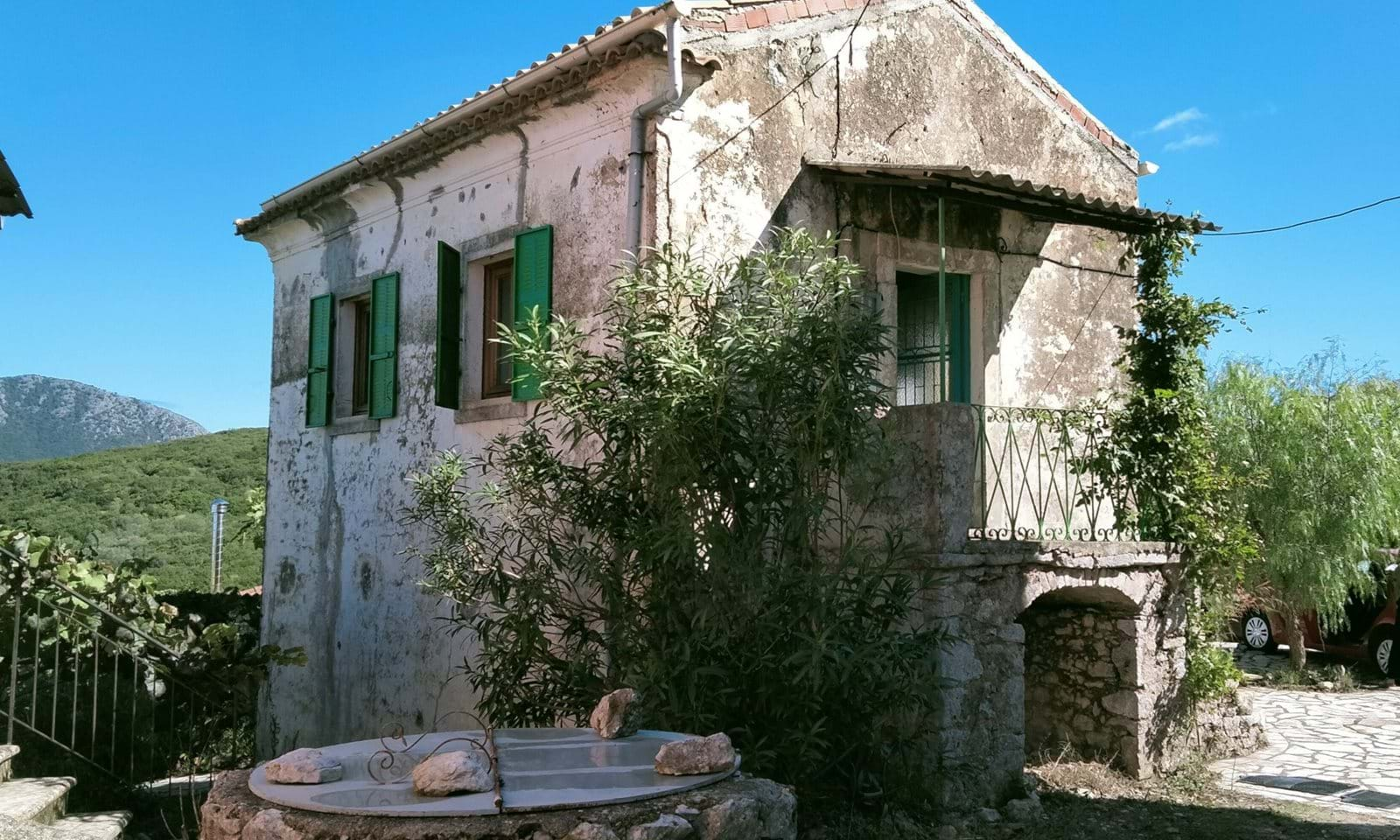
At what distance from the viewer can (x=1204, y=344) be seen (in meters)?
8.88

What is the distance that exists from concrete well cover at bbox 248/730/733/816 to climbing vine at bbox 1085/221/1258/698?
5444mm

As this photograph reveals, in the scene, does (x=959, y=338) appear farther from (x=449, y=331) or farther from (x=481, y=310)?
(x=449, y=331)

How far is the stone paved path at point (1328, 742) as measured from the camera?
338 inches

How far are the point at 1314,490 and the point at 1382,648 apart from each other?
2241 millimetres

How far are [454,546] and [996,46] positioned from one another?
20.8ft

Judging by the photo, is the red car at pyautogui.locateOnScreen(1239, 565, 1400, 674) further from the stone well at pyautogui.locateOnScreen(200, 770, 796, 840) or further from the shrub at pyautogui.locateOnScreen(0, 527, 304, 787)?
the stone well at pyautogui.locateOnScreen(200, 770, 796, 840)

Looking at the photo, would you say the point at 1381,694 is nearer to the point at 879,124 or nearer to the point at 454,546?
the point at 879,124

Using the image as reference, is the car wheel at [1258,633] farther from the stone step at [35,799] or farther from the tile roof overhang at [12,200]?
the tile roof overhang at [12,200]

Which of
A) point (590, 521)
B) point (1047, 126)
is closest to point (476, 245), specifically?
point (590, 521)

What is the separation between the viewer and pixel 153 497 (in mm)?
28750

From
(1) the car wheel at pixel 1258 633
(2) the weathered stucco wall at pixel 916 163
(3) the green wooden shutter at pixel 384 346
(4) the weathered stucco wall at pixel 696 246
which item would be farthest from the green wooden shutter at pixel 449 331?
(1) the car wheel at pixel 1258 633

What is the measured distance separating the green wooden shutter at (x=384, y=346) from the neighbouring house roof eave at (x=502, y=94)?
0.96m

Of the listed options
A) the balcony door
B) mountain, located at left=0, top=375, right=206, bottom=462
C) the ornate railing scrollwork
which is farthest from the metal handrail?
mountain, located at left=0, top=375, right=206, bottom=462

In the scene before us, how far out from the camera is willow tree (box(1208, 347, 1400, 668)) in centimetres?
1342
